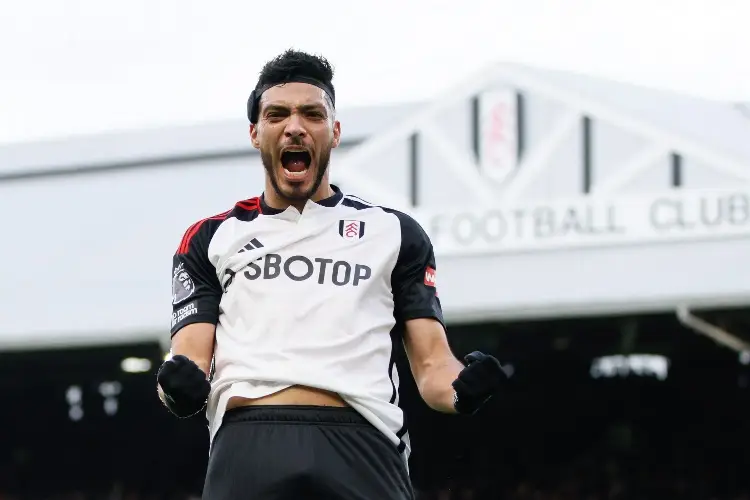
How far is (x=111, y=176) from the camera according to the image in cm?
1827

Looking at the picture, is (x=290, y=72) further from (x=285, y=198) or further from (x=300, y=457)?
(x=300, y=457)

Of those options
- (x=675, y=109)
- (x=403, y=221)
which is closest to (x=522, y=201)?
(x=675, y=109)

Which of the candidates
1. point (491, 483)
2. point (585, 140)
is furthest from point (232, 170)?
point (491, 483)

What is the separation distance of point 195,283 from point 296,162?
0.38 metres

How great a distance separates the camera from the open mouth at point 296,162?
11.8 feet

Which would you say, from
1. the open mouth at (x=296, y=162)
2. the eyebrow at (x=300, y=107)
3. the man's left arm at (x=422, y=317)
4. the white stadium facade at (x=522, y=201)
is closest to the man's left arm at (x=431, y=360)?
the man's left arm at (x=422, y=317)

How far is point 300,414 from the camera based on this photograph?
3.44 meters

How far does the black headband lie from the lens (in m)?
3.68

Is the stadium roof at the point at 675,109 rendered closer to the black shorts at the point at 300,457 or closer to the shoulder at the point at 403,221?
the shoulder at the point at 403,221

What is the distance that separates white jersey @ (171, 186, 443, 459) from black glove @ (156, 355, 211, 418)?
0.16 m

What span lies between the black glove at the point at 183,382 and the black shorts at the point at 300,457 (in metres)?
0.16

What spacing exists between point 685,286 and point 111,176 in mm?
7196

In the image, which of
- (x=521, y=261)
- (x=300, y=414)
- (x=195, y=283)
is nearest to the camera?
(x=300, y=414)

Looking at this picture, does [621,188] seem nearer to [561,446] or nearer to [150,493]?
[561,446]
